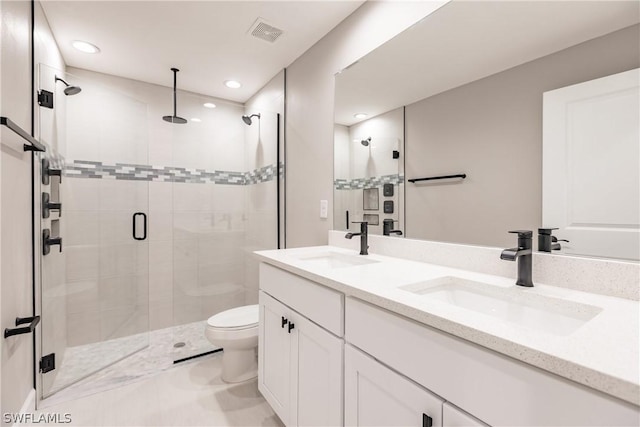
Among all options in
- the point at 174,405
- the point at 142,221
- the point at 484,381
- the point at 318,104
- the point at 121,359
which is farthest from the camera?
the point at 142,221

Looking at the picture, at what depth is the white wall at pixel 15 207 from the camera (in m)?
1.31

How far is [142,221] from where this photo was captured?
2533mm

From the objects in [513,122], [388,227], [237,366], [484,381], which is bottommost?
[237,366]

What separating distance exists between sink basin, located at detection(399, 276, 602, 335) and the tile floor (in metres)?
1.25

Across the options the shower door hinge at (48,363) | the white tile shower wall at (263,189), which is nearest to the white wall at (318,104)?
the white tile shower wall at (263,189)

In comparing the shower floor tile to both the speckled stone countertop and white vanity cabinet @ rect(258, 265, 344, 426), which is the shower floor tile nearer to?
white vanity cabinet @ rect(258, 265, 344, 426)

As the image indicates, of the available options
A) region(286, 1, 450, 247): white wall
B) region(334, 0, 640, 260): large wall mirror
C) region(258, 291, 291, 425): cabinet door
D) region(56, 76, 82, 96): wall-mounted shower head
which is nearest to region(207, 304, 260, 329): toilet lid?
region(258, 291, 291, 425): cabinet door

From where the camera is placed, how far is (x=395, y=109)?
1.60 meters

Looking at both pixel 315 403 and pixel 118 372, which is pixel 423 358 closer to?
pixel 315 403

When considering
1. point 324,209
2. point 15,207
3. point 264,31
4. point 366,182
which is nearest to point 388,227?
point 366,182

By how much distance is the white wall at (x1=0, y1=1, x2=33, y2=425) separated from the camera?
1312 millimetres

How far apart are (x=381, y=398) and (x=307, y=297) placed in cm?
49

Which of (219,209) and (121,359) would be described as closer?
(121,359)

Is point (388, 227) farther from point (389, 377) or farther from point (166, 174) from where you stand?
point (166, 174)
